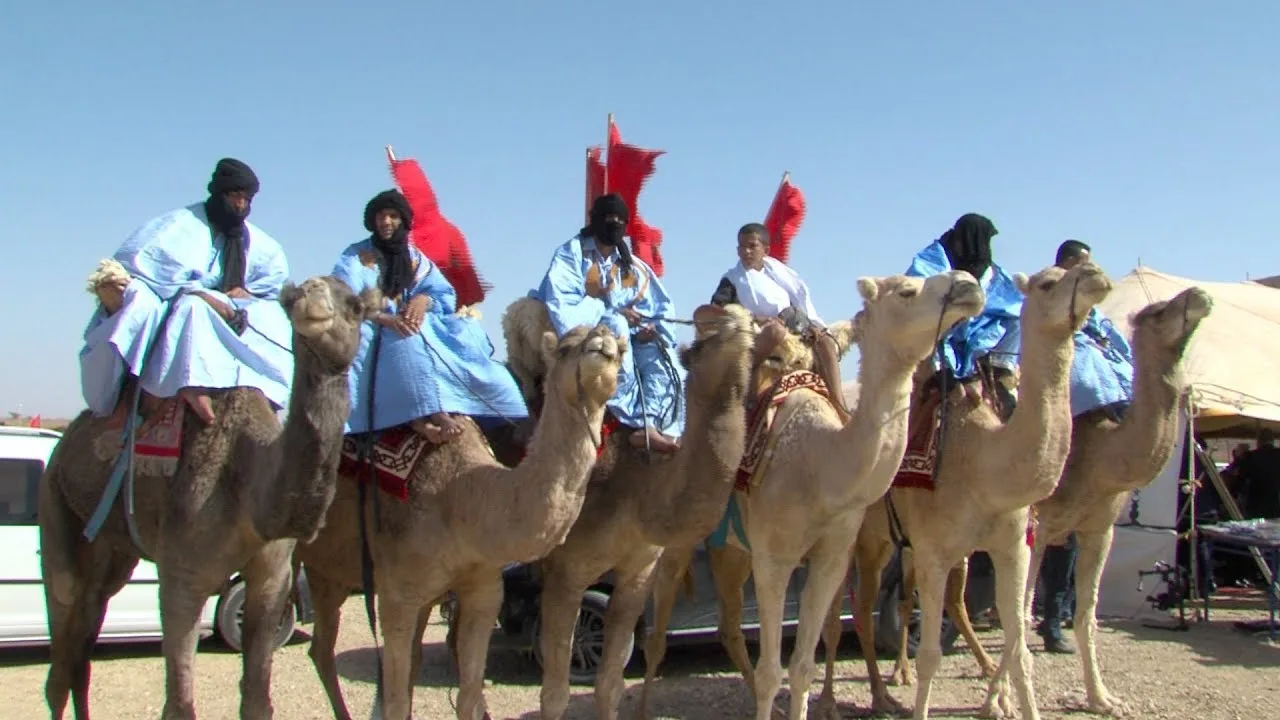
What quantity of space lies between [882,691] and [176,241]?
17.6ft

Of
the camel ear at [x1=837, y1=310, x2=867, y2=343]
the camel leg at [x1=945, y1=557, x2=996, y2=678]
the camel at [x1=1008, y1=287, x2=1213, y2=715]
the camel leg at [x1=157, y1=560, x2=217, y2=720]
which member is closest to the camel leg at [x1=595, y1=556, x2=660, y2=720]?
the camel ear at [x1=837, y1=310, x2=867, y2=343]

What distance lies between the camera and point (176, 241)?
554 centimetres

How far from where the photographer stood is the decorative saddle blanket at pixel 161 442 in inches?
203

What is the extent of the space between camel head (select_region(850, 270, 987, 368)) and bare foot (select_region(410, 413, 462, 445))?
2221 mm

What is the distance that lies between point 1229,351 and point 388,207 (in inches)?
537

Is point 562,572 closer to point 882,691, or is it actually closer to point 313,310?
point 313,310

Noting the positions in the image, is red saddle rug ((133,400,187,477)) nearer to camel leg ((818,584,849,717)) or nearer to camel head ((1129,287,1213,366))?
camel leg ((818,584,849,717))

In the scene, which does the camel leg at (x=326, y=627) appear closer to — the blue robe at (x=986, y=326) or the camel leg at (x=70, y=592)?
the camel leg at (x=70, y=592)

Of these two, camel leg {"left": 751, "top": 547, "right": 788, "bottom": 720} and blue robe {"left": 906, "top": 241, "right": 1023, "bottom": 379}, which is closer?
camel leg {"left": 751, "top": 547, "right": 788, "bottom": 720}

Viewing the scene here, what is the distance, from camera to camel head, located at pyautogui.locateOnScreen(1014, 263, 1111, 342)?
599 cm

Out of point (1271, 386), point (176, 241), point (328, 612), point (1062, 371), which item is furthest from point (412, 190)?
point (1271, 386)

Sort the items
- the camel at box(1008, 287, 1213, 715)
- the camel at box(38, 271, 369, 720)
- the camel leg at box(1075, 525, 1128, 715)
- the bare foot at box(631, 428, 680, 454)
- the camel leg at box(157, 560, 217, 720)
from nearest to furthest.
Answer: the camel at box(38, 271, 369, 720) → the camel leg at box(157, 560, 217, 720) → the bare foot at box(631, 428, 680, 454) → the camel at box(1008, 287, 1213, 715) → the camel leg at box(1075, 525, 1128, 715)

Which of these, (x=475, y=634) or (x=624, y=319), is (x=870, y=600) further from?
(x=475, y=634)

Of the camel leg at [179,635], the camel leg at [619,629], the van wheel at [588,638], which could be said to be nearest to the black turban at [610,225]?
the camel leg at [619,629]
